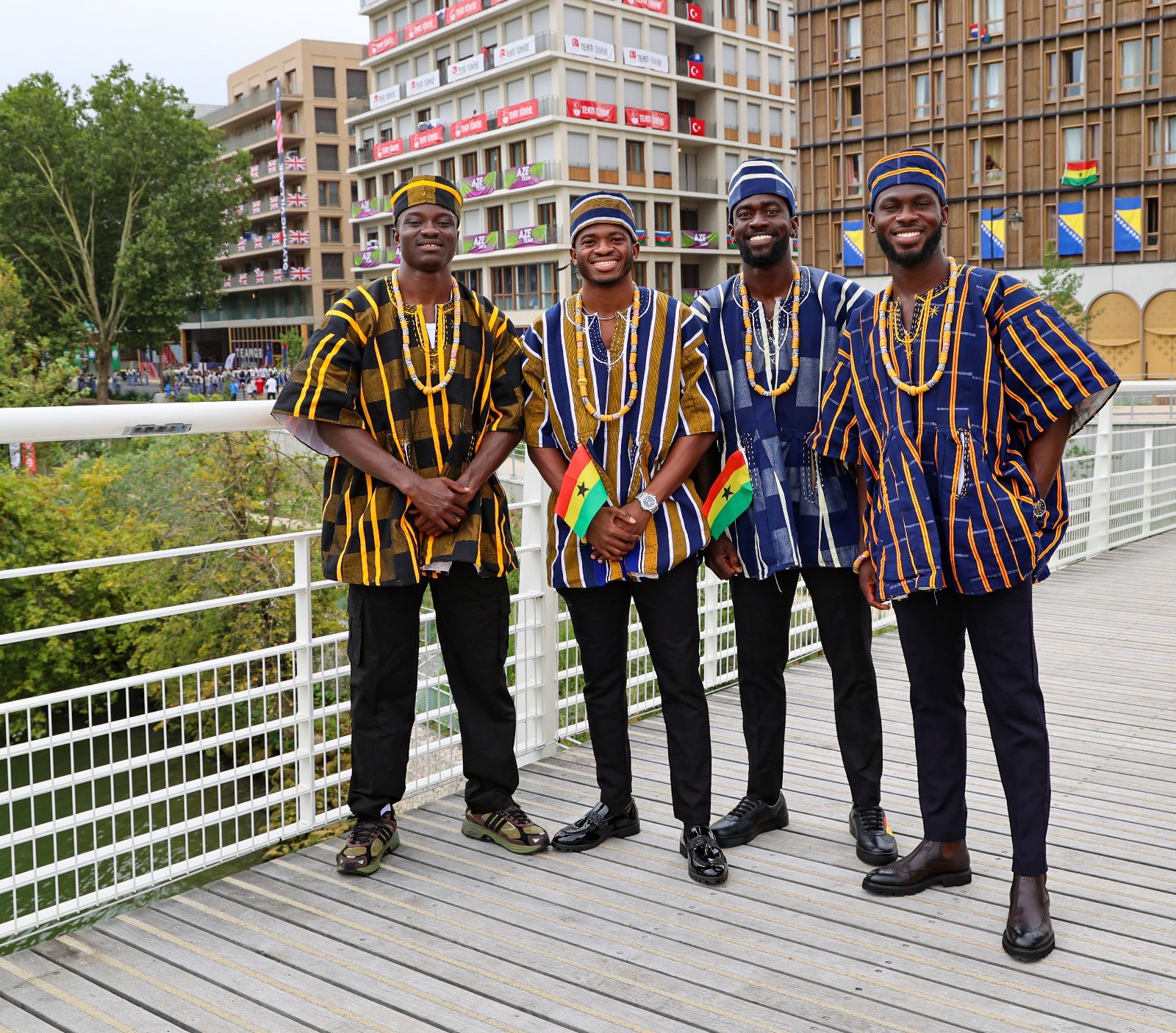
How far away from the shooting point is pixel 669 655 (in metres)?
3.42

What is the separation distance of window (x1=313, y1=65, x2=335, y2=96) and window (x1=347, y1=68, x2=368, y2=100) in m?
0.75

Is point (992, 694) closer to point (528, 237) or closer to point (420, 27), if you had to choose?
point (528, 237)

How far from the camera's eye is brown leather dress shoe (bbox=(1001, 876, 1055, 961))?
2.80 metres

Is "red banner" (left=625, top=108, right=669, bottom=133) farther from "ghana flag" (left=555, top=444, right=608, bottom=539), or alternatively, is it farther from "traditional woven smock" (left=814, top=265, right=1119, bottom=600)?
"traditional woven smock" (left=814, top=265, right=1119, bottom=600)

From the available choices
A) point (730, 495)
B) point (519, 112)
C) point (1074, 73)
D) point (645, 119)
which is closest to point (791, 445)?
point (730, 495)

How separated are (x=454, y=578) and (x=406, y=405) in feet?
1.66

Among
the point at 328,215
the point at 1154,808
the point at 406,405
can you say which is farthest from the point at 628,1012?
the point at 328,215

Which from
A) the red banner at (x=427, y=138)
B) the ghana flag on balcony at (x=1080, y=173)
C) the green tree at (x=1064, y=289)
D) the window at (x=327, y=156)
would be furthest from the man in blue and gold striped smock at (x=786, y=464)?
the window at (x=327, y=156)

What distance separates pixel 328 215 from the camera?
201 feet

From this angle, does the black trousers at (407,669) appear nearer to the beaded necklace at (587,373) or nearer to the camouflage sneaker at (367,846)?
the camouflage sneaker at (367,846)

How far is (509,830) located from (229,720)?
192 cm

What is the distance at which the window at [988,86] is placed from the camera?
131 ft

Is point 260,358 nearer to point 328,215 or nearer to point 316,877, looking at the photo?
point 328,215

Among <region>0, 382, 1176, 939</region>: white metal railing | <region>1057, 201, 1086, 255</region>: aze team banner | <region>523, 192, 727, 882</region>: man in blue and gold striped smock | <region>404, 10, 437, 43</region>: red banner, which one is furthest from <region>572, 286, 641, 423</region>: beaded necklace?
<region>404, 10, 437, 43</region>: red banner
